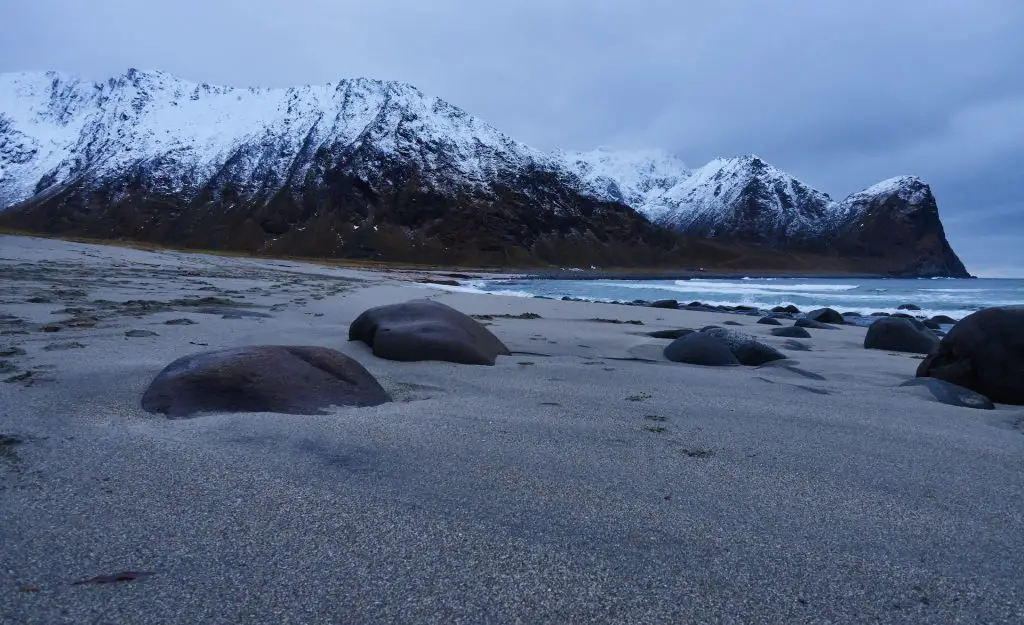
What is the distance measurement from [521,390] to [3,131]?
216 metres

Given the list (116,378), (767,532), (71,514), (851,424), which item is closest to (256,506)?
(71,514)

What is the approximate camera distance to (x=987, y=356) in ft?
13.8

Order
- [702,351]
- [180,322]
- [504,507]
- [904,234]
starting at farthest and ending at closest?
[904,234] < [180,322] < [702,351] < [504,507]

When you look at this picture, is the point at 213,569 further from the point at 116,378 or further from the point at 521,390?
the point at 521,390

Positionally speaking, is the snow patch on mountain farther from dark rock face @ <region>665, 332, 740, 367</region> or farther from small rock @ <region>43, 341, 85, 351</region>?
small rock @ <region>43, 341, 85, 351</region>

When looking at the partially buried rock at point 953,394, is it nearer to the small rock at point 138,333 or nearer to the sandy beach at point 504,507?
the sandy beach at point 504,507

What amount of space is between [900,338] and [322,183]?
415ft

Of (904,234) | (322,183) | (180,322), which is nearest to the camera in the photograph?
(180,322)

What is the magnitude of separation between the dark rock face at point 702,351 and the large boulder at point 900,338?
3.09 metres

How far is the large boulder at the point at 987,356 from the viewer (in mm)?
4062

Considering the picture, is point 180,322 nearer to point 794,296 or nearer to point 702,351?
point 702,351

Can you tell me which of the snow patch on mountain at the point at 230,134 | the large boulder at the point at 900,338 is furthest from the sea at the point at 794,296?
the snow patch on mountain at the point at 230,134

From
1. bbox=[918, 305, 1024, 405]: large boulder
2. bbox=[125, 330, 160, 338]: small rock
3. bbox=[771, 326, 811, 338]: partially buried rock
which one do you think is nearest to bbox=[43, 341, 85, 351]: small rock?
bbox=[125, 330, 160, 338]: small rock

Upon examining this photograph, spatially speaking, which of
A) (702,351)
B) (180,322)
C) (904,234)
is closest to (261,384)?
(180,322)
